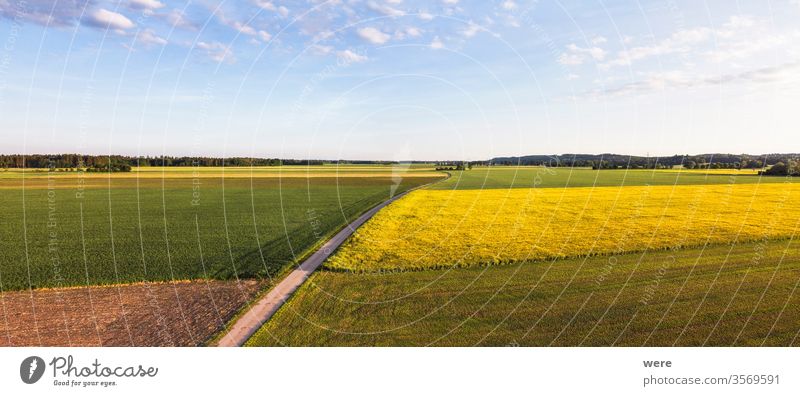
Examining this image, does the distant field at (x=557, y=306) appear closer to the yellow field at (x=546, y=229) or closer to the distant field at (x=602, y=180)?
the yellow field at (x=546, y=229)

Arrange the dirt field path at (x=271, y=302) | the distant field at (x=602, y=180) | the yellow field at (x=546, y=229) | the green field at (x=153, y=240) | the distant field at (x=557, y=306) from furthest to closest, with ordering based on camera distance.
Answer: the distant field at (x=602, y=180) < the yellow field at (x=546, y=229) < the green field at (x=153, y=240) < the dirt field path at (x=271, y=302) < the distant field at (x=557, y=306)

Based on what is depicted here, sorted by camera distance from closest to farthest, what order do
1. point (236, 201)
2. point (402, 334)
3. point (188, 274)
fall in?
point (402, 334) → point (188, 274) → point (236, 201)

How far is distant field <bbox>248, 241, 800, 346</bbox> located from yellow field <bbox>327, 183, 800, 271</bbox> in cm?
304

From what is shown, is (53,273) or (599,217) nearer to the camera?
(53,273)

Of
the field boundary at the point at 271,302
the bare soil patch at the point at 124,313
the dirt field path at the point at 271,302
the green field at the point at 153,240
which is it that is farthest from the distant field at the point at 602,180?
the bare soil patch at the point at 124,313

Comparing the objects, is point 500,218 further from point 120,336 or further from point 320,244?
point 120,336

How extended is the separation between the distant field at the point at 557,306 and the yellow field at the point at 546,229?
3.04 m

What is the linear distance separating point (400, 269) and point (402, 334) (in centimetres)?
865

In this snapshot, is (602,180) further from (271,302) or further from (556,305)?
(271,302)

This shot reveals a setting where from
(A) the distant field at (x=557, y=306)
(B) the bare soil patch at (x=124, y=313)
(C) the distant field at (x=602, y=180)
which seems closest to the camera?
(A) the distant field at (x=557, y=306)

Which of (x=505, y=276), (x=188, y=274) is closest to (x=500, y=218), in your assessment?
(x=505, y=276)

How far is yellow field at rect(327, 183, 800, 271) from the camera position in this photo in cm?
2536

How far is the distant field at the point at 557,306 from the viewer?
44.0 ft

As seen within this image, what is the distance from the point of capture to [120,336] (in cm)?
1463
